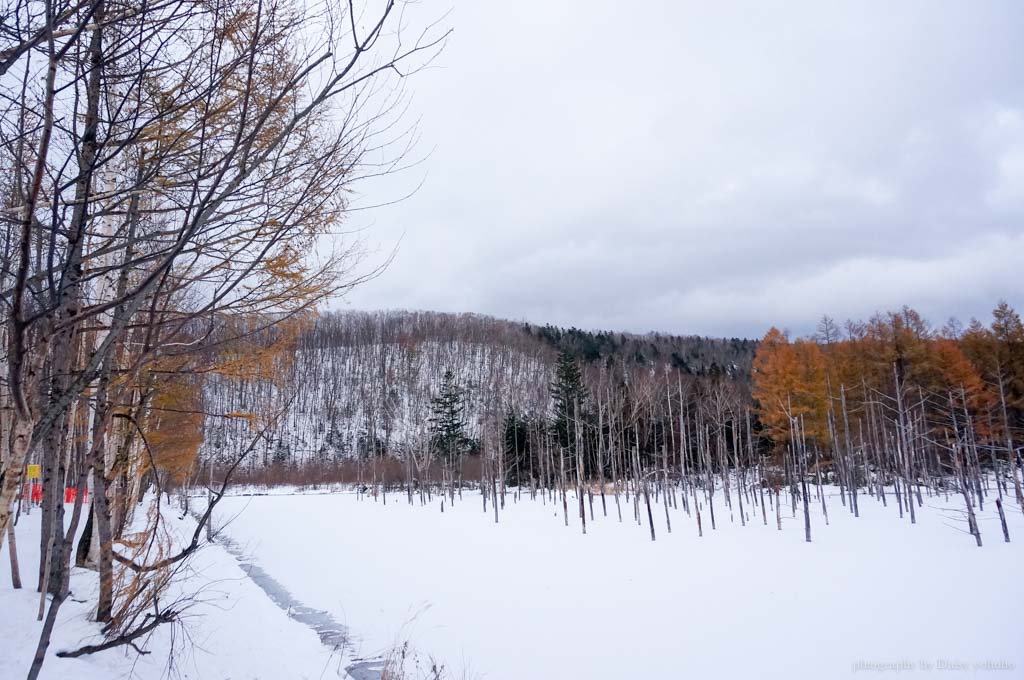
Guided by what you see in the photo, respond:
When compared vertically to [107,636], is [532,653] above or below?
below

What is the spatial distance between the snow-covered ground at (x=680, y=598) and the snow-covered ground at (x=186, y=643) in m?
1.25

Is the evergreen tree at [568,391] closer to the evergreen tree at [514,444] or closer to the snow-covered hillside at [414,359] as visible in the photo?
the evergreen tree at [514,444]

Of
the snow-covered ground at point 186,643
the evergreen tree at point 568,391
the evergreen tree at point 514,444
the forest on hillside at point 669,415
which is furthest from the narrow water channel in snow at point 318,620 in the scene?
the evergreen tree at point 514,444

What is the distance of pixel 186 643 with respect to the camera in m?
6.72

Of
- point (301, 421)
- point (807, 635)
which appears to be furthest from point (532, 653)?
point (301, 421)

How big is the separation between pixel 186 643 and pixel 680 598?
817cm

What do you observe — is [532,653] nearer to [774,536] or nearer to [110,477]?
[110,477]

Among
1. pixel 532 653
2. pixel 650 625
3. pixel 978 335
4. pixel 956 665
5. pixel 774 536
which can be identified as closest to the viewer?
pixel 956 665

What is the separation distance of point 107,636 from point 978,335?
5094cm

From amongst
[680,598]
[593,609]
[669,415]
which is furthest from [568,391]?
[593,609]

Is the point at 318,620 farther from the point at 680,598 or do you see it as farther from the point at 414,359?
the point at 414,359

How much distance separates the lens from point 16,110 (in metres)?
2.67

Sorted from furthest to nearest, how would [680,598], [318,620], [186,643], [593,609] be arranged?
[680,598] → [593,609] → [318,620] → [186,643]

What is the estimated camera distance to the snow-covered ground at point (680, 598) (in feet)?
26.0
